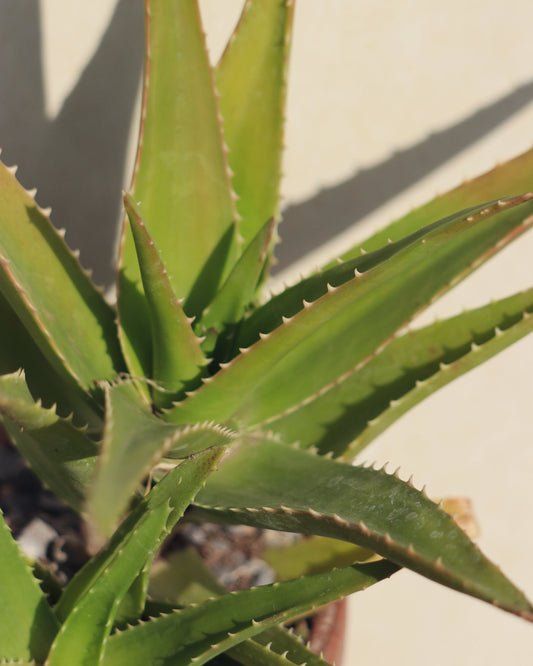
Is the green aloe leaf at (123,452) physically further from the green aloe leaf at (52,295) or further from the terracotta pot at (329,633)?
the terracotta pot at (329,633)

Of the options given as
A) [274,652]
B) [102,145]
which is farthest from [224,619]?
[102,145]

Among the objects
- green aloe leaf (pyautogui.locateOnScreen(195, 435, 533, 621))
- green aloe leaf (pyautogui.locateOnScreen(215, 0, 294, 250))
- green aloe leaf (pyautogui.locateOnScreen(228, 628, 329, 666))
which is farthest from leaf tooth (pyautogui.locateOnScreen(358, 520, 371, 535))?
green aloe leaf (pyautogui.locateOnScreen(215, 0, 294, 250))

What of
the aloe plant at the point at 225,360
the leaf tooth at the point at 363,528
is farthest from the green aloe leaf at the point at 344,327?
the leaf tooth at the point at 363,528

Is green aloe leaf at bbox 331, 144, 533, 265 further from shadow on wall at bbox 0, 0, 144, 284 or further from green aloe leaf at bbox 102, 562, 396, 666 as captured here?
shadow on wall at bbox 0, 0, 144, 284

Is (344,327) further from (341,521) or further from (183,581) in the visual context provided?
(183,581)

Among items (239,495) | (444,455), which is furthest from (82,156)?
(444,455)
